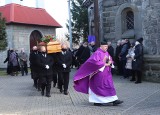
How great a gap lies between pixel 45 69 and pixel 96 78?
263 cm

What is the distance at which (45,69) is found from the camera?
1119 cm

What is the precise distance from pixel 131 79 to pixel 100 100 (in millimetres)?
5250

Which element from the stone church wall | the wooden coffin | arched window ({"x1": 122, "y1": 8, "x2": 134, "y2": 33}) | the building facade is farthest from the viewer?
the stone church wall

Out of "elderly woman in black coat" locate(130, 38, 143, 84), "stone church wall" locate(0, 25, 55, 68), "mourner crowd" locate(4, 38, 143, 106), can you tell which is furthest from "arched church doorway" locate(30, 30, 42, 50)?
"elderly woman in black coat" locate(130, 38, 143, 84)

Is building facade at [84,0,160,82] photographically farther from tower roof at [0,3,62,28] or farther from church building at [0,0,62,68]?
tower roof at [0,3,62,28]

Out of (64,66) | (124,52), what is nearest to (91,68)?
(64,66)

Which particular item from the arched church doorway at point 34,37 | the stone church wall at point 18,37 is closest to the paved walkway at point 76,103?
the stone church wall at point 18,37

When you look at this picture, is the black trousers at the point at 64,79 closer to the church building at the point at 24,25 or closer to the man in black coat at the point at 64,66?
the man in black coat at the point at 64,66

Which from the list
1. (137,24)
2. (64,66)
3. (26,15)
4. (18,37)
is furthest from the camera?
(26,15)

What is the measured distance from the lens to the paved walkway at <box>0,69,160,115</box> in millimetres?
8375

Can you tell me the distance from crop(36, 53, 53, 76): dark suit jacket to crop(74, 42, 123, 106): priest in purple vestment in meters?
2.11

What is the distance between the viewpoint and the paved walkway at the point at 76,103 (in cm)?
838

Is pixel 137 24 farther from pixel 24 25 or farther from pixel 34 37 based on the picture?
pixel 34 37

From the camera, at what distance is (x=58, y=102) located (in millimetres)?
9984
